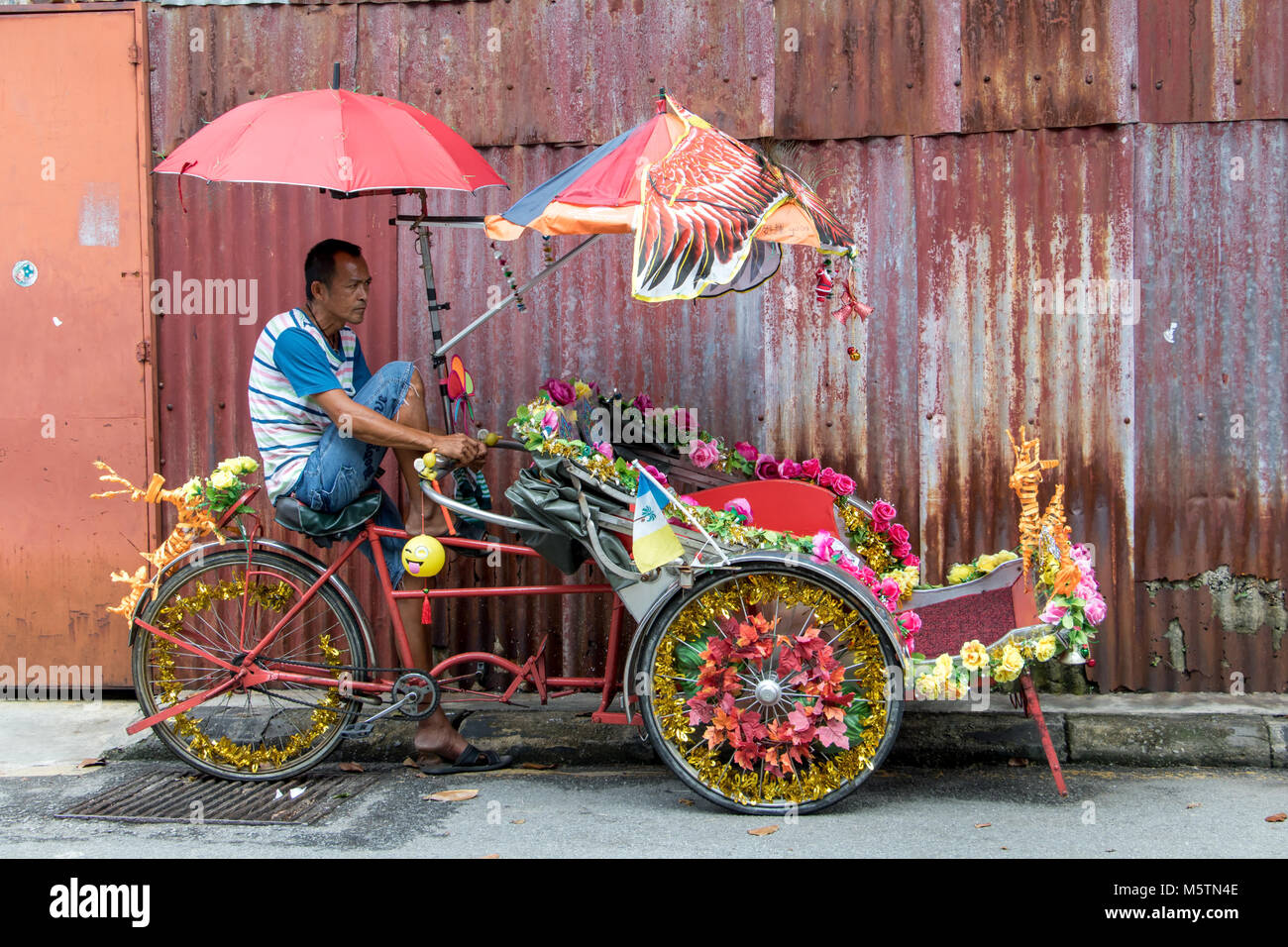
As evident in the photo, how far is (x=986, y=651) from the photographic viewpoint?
392 cm

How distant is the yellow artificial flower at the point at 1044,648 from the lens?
383cm

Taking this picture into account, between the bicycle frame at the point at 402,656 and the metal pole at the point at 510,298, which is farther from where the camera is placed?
the bicycle frame at the point at 402,656

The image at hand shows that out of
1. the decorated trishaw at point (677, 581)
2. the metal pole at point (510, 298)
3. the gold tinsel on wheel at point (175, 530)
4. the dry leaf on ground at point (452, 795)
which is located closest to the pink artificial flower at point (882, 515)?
the decorated trishaw at point (677, 581)

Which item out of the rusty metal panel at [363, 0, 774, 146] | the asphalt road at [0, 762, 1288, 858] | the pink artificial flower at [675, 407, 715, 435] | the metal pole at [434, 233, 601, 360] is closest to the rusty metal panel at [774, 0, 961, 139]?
the rusty metal panel at [363, 0, 774, 146]

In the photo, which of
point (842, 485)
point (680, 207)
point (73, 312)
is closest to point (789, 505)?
point (842, 485)

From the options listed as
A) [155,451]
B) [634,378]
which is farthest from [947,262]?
[155,451]

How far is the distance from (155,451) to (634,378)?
2256 millimetres

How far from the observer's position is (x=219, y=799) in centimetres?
430

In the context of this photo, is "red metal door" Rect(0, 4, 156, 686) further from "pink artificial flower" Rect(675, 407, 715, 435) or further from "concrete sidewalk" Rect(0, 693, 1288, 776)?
"pink artificial flower" Rect(675, 407, 715, 435)

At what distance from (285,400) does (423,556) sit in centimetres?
81

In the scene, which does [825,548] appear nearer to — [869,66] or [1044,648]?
Result: [1044,648]

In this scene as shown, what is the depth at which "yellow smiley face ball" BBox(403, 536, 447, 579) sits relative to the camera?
4.22m

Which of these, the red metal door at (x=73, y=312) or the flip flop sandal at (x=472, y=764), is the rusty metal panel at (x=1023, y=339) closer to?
the flip flop sandal at (x=472, y=764)

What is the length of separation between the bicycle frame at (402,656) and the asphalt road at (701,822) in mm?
361
